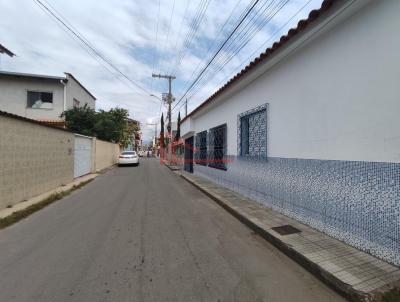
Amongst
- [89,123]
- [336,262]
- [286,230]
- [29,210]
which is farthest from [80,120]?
[336,262]

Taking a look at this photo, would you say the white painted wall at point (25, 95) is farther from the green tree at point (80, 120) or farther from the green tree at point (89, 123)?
the green tree at point (89, 123)

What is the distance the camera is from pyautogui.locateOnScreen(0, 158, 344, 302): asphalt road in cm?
264

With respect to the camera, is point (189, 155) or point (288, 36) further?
point (189, 155)

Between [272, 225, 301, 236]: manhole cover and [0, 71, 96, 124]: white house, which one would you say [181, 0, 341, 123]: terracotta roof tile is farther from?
[0, 71, 96, 124]: white house

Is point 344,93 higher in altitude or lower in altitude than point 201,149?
higher

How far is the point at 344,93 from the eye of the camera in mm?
3830

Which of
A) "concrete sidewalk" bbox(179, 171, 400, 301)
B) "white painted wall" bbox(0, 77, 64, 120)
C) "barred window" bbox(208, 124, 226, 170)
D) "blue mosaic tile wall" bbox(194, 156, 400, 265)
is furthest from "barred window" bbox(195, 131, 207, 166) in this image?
"white painted wall" bbox(0, 77, 64, 120)

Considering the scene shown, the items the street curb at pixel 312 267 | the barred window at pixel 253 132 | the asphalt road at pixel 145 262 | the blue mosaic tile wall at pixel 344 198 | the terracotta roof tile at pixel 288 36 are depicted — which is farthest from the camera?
the barred window at pixel 253 132

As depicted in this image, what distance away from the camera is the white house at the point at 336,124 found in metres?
3.13

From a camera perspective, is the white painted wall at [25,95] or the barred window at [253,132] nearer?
the barred window at [253,132]

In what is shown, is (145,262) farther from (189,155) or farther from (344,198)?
(189,155)

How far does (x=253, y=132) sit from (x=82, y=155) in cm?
1046

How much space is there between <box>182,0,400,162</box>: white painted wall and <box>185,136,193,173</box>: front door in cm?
1030

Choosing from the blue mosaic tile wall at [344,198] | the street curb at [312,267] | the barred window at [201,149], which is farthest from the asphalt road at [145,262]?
the barred window at [201,149]
